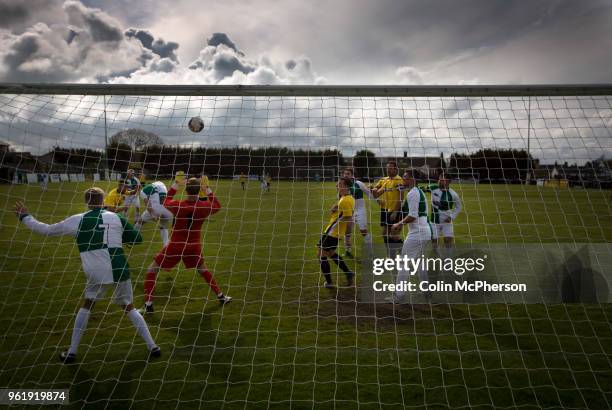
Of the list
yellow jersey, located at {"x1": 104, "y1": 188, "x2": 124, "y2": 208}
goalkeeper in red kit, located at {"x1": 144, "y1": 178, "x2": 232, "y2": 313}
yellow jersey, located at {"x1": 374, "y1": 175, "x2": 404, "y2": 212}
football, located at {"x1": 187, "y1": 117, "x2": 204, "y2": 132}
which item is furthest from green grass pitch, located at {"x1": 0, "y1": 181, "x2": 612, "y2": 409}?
football, located at {"x1": 187, "y1": 117, "x2": 204, "y2": 132}

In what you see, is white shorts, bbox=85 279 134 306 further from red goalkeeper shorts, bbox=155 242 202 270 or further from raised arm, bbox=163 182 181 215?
raised arm, bbox=163 182 181 215

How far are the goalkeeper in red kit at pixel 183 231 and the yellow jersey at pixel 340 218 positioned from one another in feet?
5.91

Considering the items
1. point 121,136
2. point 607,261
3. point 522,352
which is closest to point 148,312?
point 121,136

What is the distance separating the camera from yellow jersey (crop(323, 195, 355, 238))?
6.00 meters

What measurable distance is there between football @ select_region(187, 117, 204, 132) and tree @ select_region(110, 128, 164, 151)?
43 centimetres

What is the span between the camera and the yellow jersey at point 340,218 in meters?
6.00

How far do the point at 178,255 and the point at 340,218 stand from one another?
97.5 inches

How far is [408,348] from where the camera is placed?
14.2 ft

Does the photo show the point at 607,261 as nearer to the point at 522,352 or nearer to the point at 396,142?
the point at 522,352

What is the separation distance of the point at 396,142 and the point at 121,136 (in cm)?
386

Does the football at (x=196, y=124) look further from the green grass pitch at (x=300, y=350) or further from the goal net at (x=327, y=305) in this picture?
the green grass pitch at (x=300, y=350)

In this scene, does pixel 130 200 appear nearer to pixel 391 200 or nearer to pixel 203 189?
pixel 203 189

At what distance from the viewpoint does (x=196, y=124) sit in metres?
5.20

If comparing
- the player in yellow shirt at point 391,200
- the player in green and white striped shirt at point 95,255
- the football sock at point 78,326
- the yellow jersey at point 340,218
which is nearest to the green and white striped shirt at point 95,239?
the player in green and white striped shirt at point 95,255
